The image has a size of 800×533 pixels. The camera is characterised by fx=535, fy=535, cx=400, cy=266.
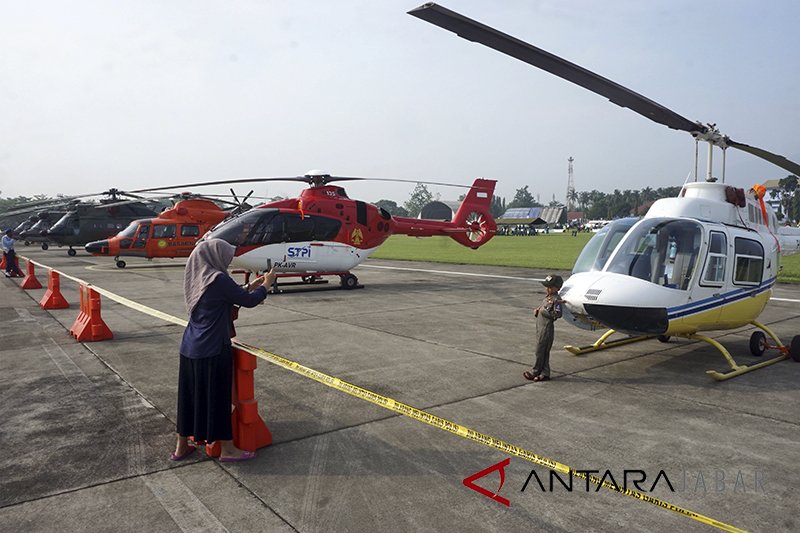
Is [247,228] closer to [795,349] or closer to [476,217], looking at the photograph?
[476,217]

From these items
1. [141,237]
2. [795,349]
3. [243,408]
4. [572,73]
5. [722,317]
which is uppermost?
[572,73]

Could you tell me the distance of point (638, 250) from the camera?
684 centimetres

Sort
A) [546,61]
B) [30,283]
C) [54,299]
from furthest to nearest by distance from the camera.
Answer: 1. [30,283]
2. [54,299]
3. [546,61]

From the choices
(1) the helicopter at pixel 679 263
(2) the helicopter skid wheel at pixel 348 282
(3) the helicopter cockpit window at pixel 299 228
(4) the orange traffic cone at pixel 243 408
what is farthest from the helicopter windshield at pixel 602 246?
(2) the helicopter skid wheel at pixel 348 282

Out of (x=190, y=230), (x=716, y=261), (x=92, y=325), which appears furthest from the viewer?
(x=190, y=230)

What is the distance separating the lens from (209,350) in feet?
13.8

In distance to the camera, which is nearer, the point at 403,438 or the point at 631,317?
the point at 403,438

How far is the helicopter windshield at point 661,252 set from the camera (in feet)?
21.9

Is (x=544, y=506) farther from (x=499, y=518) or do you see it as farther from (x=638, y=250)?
(x=638, y=250)

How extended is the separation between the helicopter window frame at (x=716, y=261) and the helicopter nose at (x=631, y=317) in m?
0.99

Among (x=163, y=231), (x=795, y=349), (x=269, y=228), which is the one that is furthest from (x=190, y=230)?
(x=795, y=349)

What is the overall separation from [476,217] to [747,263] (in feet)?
41.1

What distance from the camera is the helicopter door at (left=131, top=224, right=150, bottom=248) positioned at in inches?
882

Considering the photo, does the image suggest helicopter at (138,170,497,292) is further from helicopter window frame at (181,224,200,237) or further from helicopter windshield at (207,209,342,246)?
helicopter window frame at (181,224,200,237)
